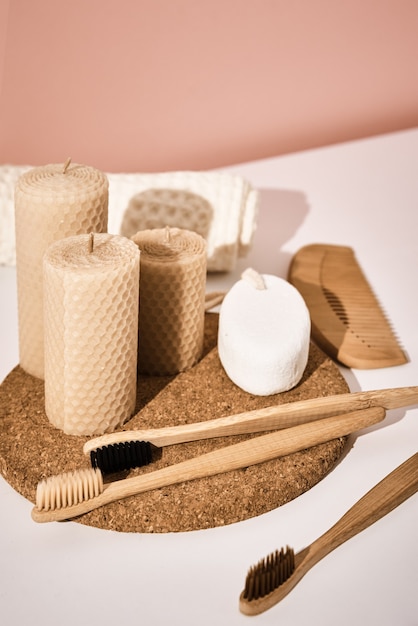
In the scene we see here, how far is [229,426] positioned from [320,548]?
149mm

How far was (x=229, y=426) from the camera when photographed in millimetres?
797

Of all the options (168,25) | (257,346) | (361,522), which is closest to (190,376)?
(257,346)

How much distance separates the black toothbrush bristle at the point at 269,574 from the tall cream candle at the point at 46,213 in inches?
12.9

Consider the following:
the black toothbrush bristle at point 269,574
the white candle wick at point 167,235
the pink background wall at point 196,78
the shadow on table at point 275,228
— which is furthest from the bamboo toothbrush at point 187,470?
the pink background wall at point 196,78

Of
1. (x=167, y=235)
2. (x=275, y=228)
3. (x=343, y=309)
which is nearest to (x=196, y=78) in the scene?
(x=275, y=228)

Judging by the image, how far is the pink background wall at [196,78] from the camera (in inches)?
59.7

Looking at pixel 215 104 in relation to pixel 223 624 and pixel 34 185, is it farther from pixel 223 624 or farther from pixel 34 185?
pixel 223 624

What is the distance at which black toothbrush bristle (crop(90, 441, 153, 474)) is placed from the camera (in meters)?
0.74

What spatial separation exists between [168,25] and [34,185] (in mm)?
844

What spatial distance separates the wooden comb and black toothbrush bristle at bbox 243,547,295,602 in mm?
342

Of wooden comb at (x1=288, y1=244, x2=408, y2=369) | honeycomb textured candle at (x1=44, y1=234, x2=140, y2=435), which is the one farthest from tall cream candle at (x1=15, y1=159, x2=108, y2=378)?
wooden comb at (x1=288, y1=244, x2=408, y2=369)

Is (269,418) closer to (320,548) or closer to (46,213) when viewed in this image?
(320,548)

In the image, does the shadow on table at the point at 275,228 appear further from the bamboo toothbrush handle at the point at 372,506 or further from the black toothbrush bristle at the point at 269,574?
the black toothbrush bristle at the point at 269,574

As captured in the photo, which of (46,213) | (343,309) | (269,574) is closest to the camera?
(269,574)
